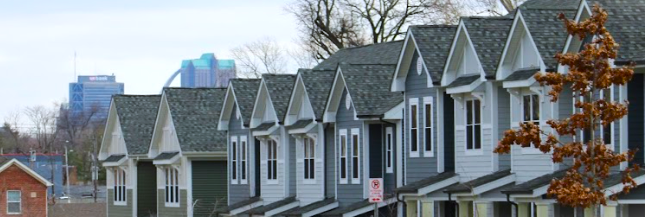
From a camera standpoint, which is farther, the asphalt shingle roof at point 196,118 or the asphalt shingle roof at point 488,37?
the asphalt shingle roof at point 196,118

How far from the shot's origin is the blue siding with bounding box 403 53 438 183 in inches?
1953

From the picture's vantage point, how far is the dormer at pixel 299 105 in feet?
194

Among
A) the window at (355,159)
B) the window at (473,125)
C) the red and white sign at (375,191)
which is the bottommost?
the red and white sign at (375,191)

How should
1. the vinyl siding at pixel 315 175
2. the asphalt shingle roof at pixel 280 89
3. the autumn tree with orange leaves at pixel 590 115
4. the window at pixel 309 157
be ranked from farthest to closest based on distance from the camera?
the asphalt shingle roof at pixel 280 89
the window at pixel 309 157
the vinyl siding at pixel 315 175
the autumn tree with orange leaves at pixel 590 115

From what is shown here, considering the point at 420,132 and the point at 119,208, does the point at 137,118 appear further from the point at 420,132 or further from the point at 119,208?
the point at 420,132

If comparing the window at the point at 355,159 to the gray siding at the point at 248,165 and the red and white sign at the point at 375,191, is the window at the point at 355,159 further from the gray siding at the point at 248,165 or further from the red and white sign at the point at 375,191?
the gray siding at the point at 248,165

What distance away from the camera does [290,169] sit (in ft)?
204

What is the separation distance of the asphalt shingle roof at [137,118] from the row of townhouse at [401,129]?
2.91 ft

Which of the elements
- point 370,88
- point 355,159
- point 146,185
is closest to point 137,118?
point 146,185

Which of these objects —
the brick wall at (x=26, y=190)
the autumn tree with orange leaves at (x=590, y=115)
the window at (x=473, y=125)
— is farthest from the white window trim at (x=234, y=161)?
the autumn tree with orange leaves at (x=590, y=115)

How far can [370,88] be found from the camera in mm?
54812

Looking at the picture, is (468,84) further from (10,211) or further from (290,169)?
(10,211)

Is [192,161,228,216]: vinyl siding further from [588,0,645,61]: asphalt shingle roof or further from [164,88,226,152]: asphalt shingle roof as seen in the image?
[588,0,645,61]: asphalt shingle roof

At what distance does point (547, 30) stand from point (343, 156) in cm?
1463
